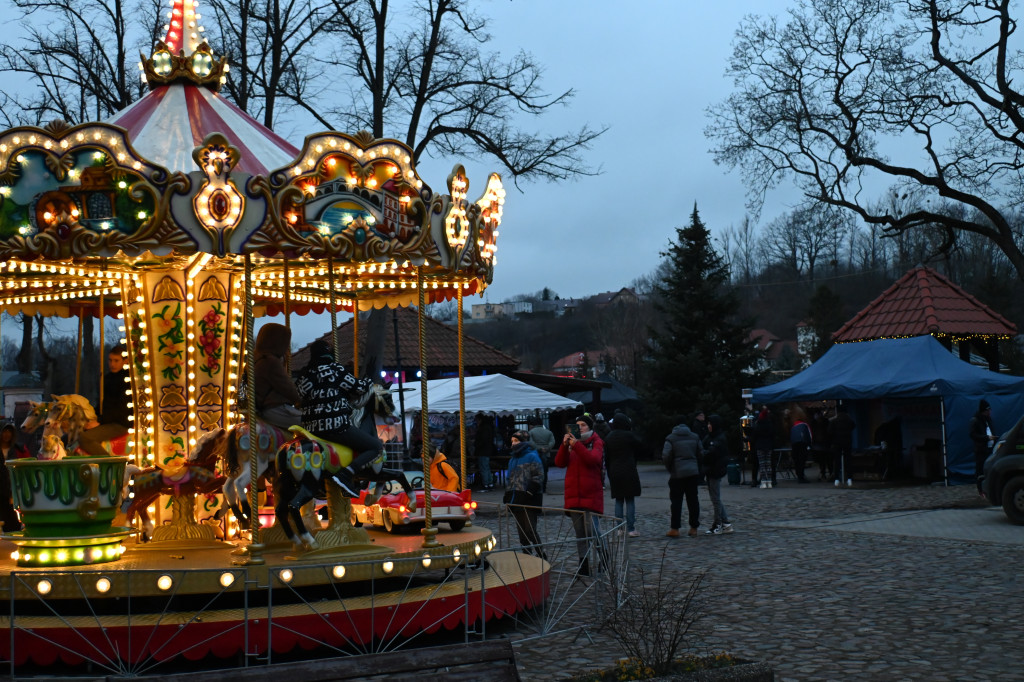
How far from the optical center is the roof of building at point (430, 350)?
33.3 meters

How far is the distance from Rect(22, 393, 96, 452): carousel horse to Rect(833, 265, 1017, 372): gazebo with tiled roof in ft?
71.4

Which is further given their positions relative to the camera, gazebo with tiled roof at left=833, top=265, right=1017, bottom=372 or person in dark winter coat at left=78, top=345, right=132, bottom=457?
gazebo with tiled roof at left=833, top=265, right=1017, bottom=372

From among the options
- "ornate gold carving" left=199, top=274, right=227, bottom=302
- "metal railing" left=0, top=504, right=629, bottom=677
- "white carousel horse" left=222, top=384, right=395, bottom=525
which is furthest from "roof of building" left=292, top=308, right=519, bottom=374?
"metal railing" left=0, top=504, right=629, bottom=677

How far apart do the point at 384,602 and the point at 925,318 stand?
860 inches

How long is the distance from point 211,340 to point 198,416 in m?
0.82

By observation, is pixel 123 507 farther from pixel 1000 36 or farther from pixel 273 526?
pixel 1000 36

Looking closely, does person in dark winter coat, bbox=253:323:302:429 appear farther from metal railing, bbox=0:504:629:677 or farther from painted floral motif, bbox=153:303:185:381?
metal railing, bbox=0:504:629:677

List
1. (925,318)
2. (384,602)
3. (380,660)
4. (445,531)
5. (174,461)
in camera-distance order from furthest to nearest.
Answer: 1. (925,318)
2. (445,531)
3. (174,461)
4. (384,602)
5. (380,660)

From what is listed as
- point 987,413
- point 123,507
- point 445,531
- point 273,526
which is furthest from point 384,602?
point 987,413

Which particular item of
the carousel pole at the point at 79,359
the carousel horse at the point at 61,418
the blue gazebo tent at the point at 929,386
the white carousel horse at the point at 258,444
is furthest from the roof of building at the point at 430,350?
the white carousel horse at the point at 258,444

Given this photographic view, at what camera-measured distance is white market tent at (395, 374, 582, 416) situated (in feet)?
84.6

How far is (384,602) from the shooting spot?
872 centimetres

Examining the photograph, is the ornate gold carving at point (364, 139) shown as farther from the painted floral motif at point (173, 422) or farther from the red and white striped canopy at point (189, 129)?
the painted floral motif at point (173, 422)

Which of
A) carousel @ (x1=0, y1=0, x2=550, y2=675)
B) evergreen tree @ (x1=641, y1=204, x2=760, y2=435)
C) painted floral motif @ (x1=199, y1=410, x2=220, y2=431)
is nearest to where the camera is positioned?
carousel @ (x1=0, y1=0, x2=550, y2=675)
